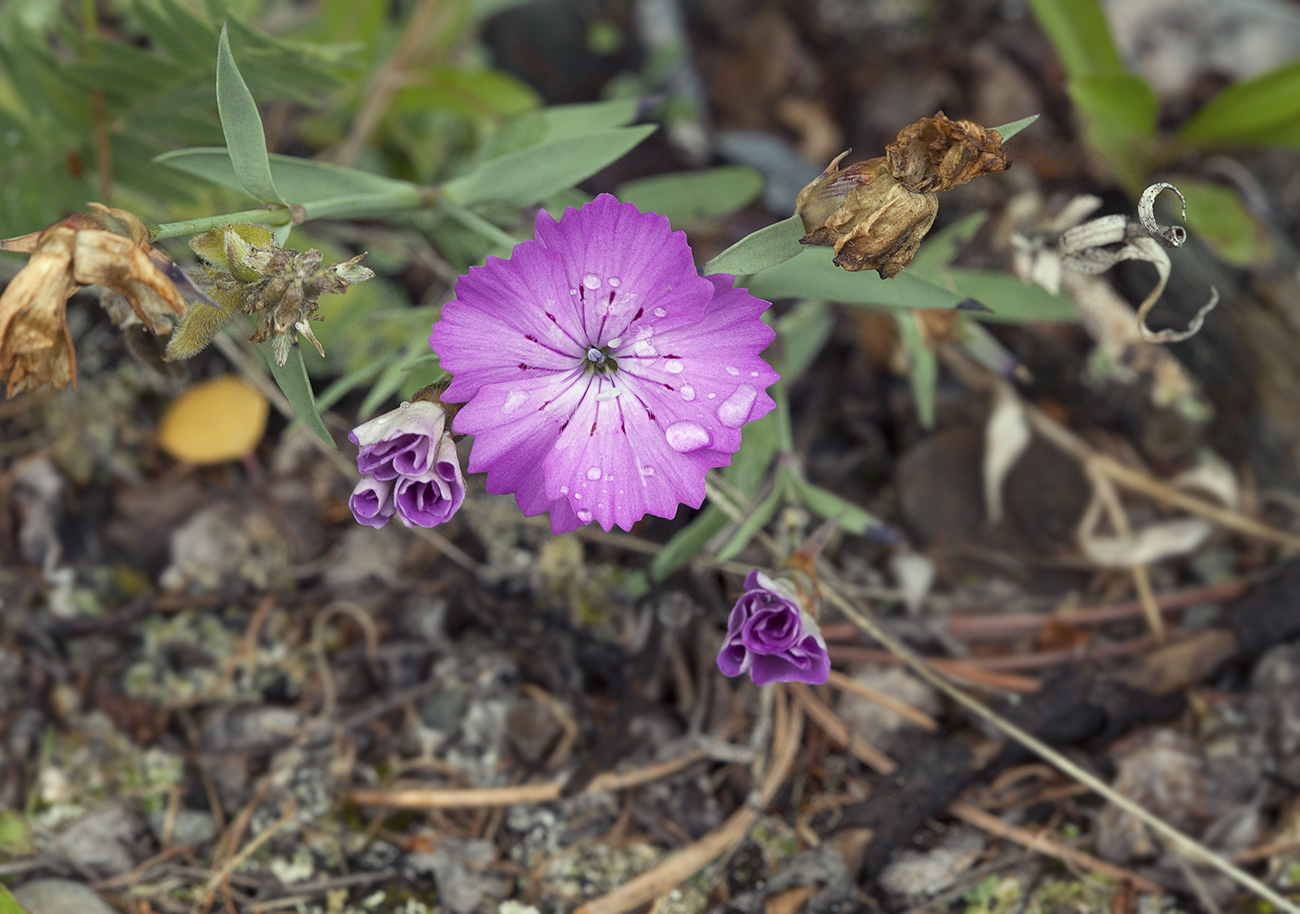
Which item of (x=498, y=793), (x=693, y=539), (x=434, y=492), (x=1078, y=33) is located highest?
(x=1078, y=33)

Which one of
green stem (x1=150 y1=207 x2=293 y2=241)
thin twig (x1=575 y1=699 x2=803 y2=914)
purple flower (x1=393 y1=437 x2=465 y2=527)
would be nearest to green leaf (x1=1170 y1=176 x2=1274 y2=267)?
thin twig (x1=575 y1=699 x2=803 y2=914)

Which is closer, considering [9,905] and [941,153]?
[941,153]

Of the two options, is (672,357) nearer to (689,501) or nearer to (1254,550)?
(689,501)

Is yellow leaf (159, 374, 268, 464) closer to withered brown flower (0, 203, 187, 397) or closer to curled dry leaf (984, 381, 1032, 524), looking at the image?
withered brown flower (0, 203, 187, 397)

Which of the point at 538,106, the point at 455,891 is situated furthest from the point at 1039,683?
the point at 538,106

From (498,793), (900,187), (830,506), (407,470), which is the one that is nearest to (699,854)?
(498,793)

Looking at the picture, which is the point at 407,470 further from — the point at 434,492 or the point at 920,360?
the point at 920,360
